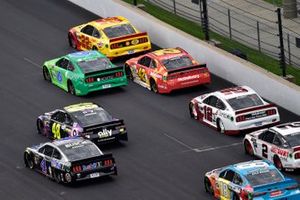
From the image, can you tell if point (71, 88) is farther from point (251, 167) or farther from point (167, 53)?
point (251, 167)

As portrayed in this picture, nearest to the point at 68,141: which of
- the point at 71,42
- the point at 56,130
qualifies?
the point at 56,130

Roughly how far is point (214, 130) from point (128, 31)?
9991mm

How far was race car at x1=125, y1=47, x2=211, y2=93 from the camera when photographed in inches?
2168

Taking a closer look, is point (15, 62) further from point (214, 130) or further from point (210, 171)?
point (210, 171)

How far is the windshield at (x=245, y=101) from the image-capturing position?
50500 millimetres

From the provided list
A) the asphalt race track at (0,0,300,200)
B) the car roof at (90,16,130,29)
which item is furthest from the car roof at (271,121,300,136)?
the car roof at (90,16,130,29)

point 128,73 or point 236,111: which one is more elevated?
point 236,111

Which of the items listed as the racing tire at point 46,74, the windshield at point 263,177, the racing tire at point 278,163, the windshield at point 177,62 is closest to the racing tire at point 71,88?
the racing tire at point 46,74

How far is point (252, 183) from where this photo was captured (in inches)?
1671

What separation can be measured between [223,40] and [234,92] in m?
8.73

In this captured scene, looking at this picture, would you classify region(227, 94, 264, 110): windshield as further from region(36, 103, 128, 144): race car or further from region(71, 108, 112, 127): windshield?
region(71, 108, 112, 127): windshield

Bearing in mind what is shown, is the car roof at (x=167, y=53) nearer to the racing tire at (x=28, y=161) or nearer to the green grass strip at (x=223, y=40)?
the green grass strip at (x=223, y=40)

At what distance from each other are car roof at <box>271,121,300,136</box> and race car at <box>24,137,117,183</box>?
574 cm

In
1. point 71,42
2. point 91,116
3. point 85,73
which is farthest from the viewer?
point 71,42
